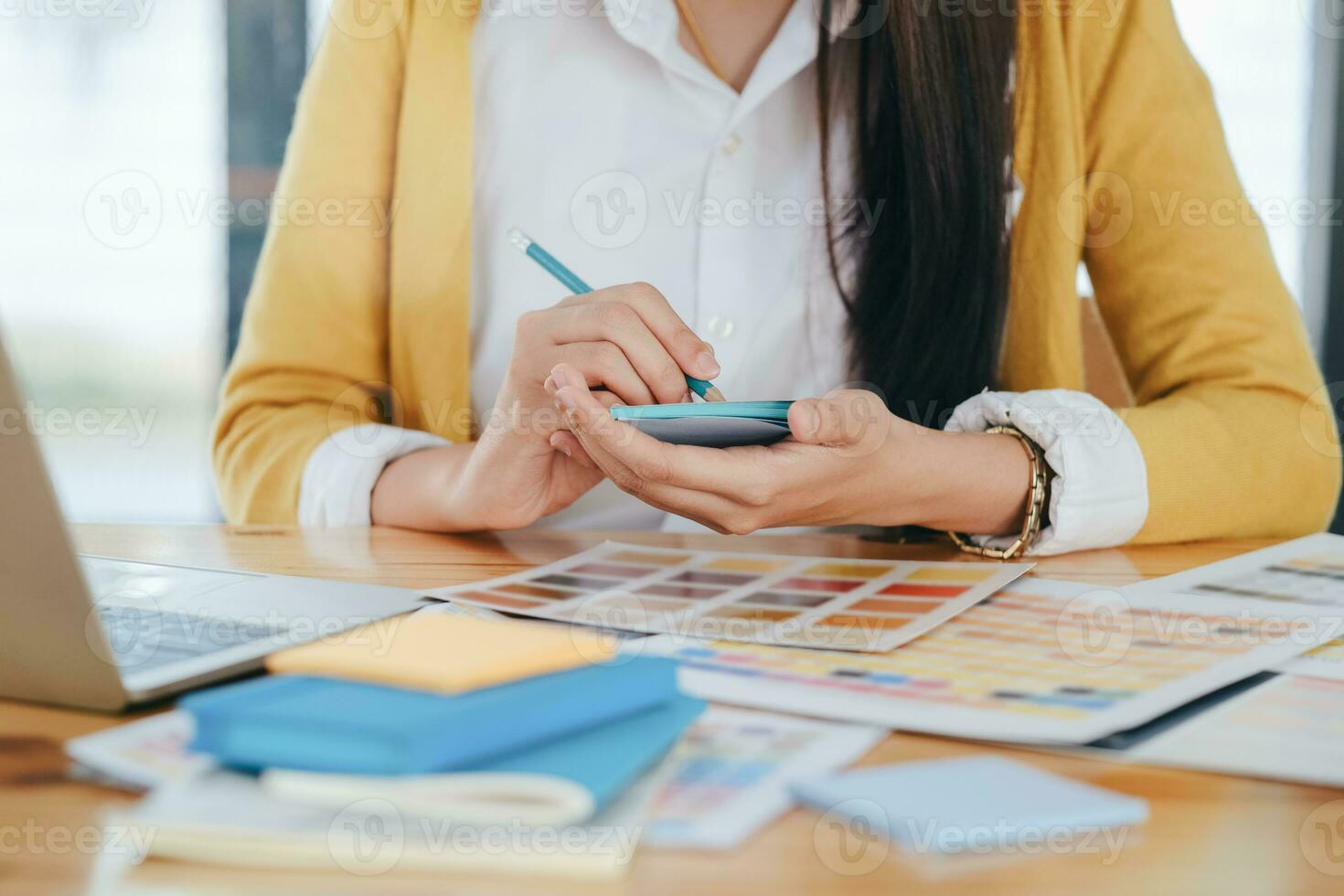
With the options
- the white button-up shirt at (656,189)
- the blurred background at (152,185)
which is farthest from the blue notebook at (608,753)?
the blurred background at (152,185)

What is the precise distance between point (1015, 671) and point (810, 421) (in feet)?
0.73

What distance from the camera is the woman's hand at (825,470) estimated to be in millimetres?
696

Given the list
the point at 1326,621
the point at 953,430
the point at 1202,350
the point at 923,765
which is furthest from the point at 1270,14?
the point at 923,765

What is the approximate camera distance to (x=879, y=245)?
3.78ft

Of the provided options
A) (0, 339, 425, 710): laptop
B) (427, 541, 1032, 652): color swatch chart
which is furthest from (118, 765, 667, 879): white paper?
(427, 541, 1032, 652): color swatch chart

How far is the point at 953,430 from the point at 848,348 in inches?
9.8

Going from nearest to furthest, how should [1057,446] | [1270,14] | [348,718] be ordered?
[348,718]
[1057,446]
[1270,14]

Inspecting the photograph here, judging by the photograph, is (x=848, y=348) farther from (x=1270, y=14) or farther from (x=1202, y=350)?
(x=1270, y=14)

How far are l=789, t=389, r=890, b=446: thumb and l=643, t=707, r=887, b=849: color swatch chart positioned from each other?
266mm

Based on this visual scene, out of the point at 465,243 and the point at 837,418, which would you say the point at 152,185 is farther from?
the point at 837,418

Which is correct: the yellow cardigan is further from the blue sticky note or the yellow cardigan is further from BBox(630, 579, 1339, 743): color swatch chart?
the blue sticky note

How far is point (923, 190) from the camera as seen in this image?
3.63 ft

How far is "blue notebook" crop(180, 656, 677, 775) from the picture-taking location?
0.31m

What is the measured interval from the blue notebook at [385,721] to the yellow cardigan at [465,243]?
0.78 m
